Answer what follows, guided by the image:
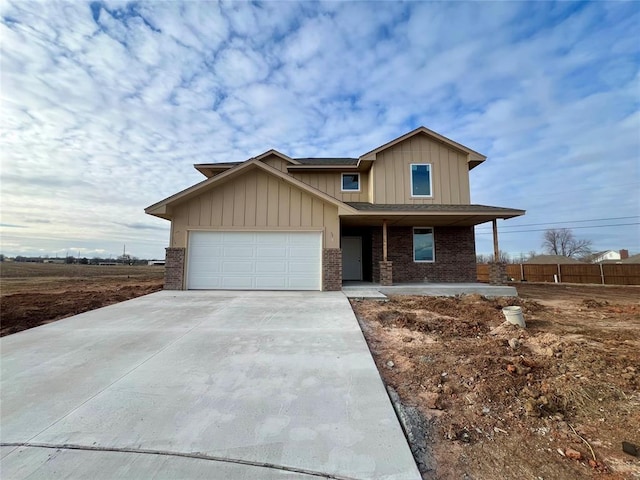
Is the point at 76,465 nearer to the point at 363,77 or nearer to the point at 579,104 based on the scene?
the point at 363,77

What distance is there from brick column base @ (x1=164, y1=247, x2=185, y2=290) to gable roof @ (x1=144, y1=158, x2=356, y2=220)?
1.45m

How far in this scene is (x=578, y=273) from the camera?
16.7 m

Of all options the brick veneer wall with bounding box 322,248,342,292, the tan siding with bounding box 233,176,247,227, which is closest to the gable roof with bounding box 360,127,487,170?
the brick veneer wall with bounding box 322,248,342,292

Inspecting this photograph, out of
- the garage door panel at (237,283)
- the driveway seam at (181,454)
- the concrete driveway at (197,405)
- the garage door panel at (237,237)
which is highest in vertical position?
the garage door panel at (237,237)

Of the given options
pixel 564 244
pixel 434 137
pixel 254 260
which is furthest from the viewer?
pixel 564 244

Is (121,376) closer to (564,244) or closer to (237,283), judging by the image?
(237,283)

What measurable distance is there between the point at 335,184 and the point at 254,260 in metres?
5.41

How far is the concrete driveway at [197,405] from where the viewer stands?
79.5 inches

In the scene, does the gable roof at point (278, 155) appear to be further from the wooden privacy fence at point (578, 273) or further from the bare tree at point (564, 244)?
the bare tree at point (564, 244)

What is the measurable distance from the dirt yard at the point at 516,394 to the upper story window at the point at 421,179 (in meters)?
7.35

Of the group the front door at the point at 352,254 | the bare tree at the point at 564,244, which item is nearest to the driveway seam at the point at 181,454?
the front door at the point at 352,254

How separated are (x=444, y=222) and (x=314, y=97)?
7225mm

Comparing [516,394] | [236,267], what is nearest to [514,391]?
[516,394]

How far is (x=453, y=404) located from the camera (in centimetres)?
279
